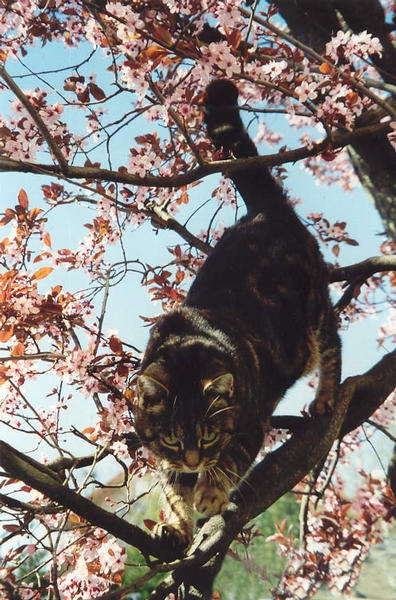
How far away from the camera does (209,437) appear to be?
2.52 m

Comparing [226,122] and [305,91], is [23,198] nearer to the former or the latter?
[226,122]

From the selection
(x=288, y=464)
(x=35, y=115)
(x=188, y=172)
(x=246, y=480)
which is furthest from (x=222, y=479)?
(x=35, y=115)

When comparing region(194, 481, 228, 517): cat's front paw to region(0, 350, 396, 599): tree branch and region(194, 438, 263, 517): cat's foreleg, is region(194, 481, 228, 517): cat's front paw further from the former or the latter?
region(0, 350, 396, 599): tree branch

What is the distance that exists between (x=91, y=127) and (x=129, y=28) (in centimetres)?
100

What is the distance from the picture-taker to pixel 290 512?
5520 mm

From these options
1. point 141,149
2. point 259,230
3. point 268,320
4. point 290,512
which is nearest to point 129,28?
point 141,149

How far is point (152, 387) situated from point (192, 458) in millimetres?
362

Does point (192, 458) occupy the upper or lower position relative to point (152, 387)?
lower

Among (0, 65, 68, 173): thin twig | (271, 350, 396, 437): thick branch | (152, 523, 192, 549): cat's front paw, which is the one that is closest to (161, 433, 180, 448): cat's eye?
(152, 523, 192, 549): cat's front paw

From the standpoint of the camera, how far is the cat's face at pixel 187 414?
2.46 meters

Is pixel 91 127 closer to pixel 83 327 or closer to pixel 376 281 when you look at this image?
pixel 83 327

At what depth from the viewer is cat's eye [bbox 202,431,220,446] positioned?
8.19 ft

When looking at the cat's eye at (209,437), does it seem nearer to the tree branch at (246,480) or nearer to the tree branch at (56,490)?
the tree branch at (246,480)

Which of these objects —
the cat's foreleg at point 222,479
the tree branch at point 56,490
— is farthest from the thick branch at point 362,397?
the tree branch at point 56,490
